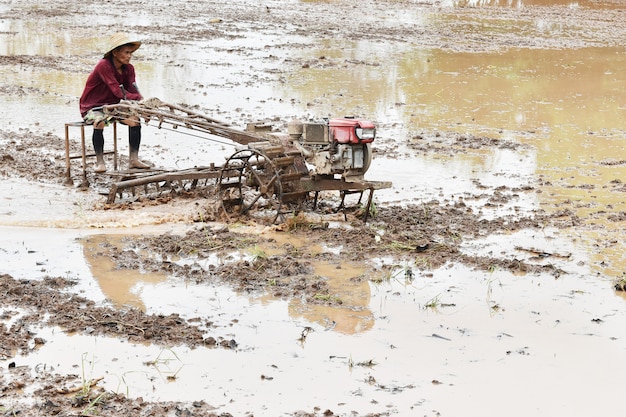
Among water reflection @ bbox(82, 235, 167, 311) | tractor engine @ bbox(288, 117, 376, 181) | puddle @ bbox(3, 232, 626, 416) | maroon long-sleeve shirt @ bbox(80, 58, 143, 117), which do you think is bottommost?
puddle @ bbox(3, 232, 626, 416)

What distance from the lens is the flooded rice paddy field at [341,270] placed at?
498 centimetres

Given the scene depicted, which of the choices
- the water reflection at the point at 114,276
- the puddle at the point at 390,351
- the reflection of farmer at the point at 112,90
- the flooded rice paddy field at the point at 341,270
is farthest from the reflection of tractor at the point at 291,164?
the puddle at the point at 390,351

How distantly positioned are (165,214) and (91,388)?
3.37 m

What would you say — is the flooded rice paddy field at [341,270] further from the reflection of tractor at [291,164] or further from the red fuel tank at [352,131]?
the red fuel tank at [352,131]

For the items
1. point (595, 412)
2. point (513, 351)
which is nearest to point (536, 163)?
point (513, 351)

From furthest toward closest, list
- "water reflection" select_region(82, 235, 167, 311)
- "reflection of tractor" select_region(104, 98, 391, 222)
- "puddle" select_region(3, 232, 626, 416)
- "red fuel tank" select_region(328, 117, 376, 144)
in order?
"reflection of tractor" select_region(104, 98, 391, 222) < "red fuel tank" select_region(328, 117, 376, 144) < "water reflection" select_region(82, 235, 167, 311) < "puddle" select_region(3, 232, 626, 416)

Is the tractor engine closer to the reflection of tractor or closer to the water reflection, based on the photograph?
the reflection of tractor

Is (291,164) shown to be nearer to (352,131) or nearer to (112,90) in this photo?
(352,131)

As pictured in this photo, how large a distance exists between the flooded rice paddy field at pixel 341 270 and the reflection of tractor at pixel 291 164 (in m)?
0.28

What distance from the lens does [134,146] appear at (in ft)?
29.3

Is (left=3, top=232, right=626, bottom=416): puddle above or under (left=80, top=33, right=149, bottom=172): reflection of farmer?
under

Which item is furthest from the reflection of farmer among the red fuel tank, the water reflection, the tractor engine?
Result: the red fuel tank

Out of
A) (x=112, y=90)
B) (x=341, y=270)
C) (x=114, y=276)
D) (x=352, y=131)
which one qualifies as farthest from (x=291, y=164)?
(x=112, y=90)

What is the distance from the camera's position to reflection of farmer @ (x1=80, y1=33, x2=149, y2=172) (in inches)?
335
